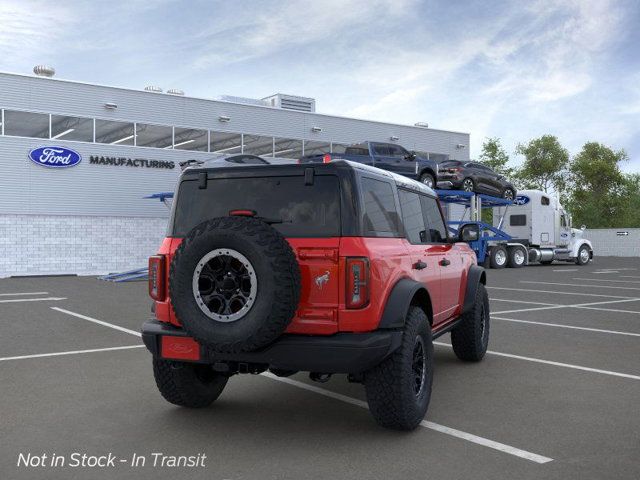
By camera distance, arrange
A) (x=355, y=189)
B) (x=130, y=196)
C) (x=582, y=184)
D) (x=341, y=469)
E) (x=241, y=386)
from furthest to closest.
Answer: (x=582, y=184) < (x=130, y=196) < (x=241, y=386) < (x=355, y=189) < (x=341, y=469)

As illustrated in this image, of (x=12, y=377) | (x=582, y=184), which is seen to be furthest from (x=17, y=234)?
(x=582, y=184)

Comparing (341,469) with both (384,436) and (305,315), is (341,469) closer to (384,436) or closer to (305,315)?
(384,436)

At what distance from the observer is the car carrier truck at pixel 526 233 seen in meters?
28.6

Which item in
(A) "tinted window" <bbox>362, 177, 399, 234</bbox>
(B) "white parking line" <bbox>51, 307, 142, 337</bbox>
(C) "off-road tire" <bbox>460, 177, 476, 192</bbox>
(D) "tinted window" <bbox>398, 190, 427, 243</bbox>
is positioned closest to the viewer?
(A) "tinted window" <bbox>362, 177, 399, 234</bbox>

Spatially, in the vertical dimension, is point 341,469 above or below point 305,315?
below

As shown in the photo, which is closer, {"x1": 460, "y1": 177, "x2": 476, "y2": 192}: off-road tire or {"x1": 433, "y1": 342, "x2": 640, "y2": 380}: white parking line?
{"x1": 433, "y1": 342, "x2": 640, "y2": 380}: white parking line

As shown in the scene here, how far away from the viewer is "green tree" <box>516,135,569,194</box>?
70.8m

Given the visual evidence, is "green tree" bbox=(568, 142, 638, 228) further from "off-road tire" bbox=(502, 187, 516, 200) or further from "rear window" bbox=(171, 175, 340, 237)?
"rear window" bbox=(171, 175, 340, 237)

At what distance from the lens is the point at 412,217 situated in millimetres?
5801

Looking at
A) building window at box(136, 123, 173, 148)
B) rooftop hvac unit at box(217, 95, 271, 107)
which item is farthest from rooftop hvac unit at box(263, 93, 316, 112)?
building window at box(136, 123, 173, 148)

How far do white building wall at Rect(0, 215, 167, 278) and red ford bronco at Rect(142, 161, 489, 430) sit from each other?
21710 mm

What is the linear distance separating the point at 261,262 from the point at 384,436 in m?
1.57

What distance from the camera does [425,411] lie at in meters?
4.94

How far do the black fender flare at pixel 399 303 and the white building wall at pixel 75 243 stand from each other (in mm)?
22883
